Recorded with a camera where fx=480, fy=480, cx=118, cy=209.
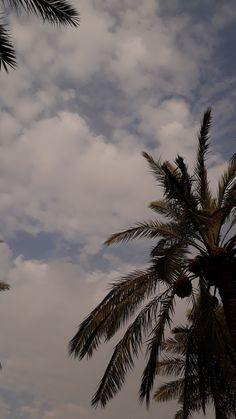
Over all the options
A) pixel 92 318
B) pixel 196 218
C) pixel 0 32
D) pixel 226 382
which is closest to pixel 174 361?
pixel 226 382

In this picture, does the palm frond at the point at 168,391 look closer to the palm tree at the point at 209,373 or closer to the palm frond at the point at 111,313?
the palm tree at the point at 209,373

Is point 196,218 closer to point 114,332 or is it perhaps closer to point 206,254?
point 206,254

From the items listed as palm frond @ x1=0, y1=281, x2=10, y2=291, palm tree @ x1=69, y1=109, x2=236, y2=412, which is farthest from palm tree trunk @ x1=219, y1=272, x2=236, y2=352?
palm frond @ x1=0, y1=281, x2=10, y2=291

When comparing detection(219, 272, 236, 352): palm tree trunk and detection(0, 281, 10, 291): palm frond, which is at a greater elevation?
detection(0, 281, 10, 291): palm frond

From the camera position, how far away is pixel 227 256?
43.8ft

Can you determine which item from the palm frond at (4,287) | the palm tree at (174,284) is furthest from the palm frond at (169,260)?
the palm frond at (4,287)

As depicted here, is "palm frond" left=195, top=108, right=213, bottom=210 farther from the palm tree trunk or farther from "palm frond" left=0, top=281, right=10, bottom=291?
"palm frond" left=0, top=281, right=10, bottom=291

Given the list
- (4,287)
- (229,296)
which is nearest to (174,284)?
(229,296)

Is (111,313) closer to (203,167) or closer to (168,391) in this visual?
(203,167)

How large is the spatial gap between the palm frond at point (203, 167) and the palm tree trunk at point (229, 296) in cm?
268

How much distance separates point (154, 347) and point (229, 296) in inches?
101

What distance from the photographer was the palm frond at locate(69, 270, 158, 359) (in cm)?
1365

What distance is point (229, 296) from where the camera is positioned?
12.7 meters

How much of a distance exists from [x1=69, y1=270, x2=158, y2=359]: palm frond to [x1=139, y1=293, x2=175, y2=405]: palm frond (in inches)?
Answer: 24.0
